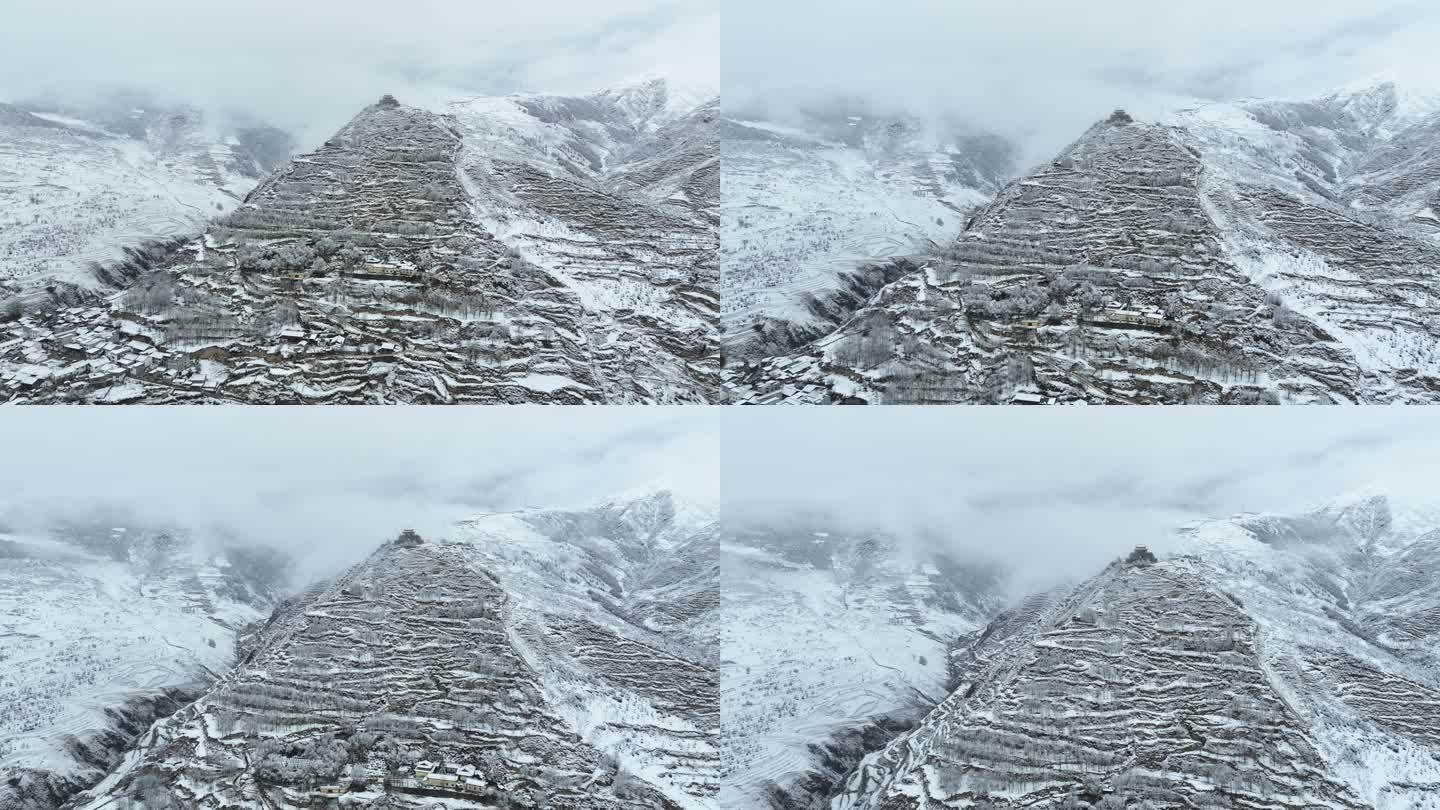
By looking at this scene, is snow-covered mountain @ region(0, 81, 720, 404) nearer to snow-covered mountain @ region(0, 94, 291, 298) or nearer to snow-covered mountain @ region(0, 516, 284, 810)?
snow-covered mountain @ region(0, 94, 291, 298)

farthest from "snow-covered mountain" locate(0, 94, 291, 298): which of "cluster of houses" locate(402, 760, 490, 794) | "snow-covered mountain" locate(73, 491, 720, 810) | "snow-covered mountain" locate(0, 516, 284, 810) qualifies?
"cluster of houses" locate(402, 760, 490, 794)

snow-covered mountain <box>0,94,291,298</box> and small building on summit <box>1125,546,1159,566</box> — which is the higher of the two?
snow-covered mountain <box>0,94,291,298</box>

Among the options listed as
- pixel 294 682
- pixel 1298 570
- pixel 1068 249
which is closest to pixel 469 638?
pixel 294 682

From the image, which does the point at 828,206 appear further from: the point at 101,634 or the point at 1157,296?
the point at 101,634

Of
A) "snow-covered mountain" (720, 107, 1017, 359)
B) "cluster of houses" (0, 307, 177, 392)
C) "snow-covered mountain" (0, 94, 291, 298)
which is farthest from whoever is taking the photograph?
"snow-covered mountain" (0, 94, 291, 298)

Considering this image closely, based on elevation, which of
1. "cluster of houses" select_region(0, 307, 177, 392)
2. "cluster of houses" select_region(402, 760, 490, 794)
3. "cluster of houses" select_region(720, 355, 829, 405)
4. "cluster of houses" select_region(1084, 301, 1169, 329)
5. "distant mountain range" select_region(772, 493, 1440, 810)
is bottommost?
"cluster of houses" select_region(402, 760, 490, 794)

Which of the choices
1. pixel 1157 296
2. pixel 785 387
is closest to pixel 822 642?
pixel 785 387

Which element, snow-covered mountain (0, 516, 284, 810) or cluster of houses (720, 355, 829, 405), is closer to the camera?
cluster of houses (720, 355, 829, 405)
